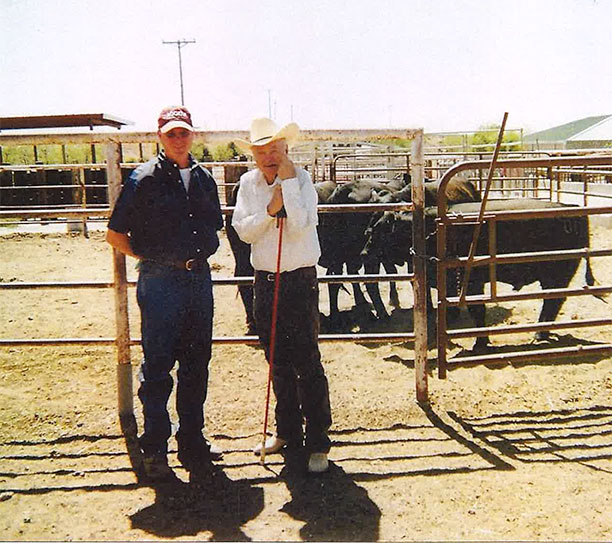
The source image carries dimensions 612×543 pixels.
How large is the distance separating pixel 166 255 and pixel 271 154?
806 mm

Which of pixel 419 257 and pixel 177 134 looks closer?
pixel 177 134

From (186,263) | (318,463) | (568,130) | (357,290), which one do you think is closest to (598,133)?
(568,130)

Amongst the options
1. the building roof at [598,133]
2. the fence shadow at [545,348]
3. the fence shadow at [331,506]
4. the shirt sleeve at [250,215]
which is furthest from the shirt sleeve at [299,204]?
the building roof at [598,133]

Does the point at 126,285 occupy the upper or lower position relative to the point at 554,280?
upper

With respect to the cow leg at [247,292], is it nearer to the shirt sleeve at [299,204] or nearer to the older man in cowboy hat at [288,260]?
the older man in cowboy hat at [288,260]

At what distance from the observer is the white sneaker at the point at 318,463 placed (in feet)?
11.6

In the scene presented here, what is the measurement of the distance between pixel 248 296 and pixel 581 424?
3687 mm

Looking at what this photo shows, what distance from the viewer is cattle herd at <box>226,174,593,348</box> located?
6.53m

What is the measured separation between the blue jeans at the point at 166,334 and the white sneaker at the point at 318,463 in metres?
0.79

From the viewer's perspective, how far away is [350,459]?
12.4 ft

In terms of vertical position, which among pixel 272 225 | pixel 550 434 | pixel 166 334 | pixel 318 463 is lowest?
pixel 550 434

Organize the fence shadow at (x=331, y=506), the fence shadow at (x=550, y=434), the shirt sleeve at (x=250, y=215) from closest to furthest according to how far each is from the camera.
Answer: the fence shadow at (x=331, y=506)
the shirt sleeve at (x=250, y=215)
the fence shadow at (x=550, y=434)

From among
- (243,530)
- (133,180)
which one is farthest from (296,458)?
(133,180)

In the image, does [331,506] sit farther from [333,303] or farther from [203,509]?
[333,303]
